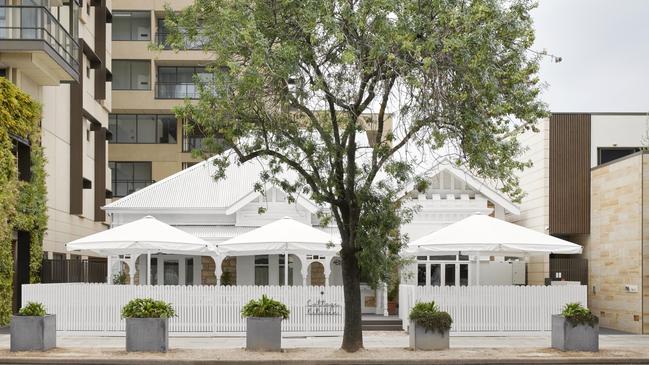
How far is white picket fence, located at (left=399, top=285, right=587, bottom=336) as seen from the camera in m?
25.3

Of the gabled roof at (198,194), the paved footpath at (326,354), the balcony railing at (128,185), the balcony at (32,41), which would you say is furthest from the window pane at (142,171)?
the paved footpath at (326,354)

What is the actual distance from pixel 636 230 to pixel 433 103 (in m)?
10.6

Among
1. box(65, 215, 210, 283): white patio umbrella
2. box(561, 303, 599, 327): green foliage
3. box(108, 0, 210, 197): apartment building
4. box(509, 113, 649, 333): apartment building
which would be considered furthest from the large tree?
box(108, 0, 210, 197): apartment building

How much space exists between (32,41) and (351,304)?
12.9 metres

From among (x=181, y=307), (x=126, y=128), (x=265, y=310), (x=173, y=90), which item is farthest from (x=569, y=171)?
(x=126, y=128)

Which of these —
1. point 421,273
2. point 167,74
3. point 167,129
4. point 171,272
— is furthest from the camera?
point 167,129

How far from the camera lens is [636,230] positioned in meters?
27.2

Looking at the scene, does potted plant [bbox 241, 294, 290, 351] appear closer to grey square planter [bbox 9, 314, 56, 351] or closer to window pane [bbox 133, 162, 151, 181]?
grey square planter [bbox 9, 314, 56, 351]

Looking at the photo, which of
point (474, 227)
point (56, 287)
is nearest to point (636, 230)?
point (474, 227)

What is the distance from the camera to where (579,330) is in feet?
68.4

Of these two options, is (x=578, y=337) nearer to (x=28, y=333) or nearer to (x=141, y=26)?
(x=28, y=333)

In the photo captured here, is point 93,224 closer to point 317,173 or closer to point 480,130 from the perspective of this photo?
point 317,173

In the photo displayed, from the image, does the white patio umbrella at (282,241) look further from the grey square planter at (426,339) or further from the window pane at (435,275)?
the grey square planter at (426,339)

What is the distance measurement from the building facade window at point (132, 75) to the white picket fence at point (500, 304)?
111 ft
